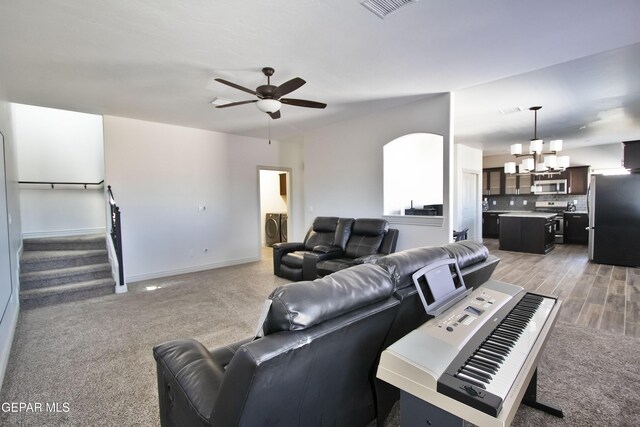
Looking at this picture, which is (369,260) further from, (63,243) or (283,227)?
(283,227)

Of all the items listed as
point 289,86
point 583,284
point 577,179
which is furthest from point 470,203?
point 289,86

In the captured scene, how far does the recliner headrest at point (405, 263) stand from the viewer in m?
1.52

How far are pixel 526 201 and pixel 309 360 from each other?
1066 cm

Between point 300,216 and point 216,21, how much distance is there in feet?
16.7

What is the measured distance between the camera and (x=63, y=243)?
5148mm

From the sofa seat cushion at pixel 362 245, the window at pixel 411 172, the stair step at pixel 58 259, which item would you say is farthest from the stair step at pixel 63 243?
the window at pixel 411 172

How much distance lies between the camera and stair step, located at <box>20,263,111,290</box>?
13.8 ft

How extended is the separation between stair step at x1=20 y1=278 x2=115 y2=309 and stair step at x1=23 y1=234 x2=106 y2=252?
3.41 feet

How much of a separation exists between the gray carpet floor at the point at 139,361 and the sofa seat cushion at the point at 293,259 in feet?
2.76

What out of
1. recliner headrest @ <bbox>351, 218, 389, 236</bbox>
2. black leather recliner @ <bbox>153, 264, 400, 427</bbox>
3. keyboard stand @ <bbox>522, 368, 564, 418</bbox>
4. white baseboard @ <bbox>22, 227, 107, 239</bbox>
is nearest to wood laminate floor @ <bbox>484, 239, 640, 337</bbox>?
keyboard stand @ <bbox>522, 368, 564, 418</bbox>

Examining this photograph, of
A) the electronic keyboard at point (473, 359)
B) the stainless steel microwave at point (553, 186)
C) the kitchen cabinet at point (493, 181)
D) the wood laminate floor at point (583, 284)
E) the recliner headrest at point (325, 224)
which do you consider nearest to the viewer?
the electronic keyboard at point (473, 359)

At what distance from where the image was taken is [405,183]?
593cm

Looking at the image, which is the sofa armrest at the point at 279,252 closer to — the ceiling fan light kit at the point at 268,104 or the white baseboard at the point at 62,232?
the ceiling fan light kit at the point at 268,104

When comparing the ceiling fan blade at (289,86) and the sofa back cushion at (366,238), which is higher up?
the ceiling fan blade at (289,86)
